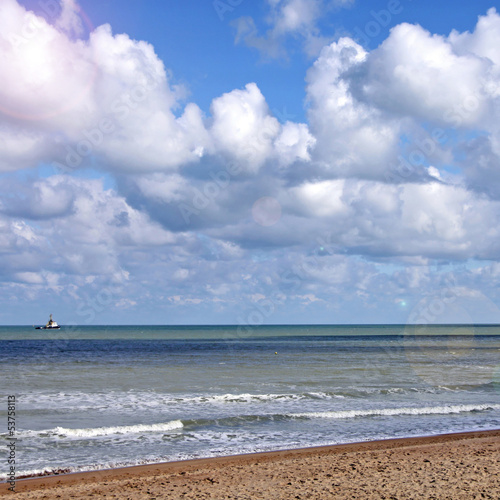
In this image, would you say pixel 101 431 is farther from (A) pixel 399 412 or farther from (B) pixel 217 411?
(A) pixel 399 412

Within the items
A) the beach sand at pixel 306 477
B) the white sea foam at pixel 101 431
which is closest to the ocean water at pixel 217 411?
the white sea foam at pixel 101 431

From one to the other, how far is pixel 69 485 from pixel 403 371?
32576 mm

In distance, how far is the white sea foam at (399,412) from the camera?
69.4 feet

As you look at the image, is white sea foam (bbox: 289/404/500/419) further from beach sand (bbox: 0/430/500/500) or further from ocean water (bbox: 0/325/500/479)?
beach sand (bbox: 0/430/500/500)

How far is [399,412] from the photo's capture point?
2191 centimetres

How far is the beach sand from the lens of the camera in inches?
434

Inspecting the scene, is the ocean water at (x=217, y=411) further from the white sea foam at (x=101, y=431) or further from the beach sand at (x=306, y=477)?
the beach sand at (x=306, y=477)

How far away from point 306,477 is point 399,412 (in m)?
10.9

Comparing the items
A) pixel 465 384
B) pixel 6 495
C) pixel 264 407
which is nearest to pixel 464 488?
pixel 6 495

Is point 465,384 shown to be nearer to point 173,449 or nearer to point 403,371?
point 403,371

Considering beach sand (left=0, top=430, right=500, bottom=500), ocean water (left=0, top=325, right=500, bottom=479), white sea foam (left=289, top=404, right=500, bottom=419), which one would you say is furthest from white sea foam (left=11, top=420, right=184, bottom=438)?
white sea foam (left=289, top=404, right=500, bottom=419)

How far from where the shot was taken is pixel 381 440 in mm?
16891

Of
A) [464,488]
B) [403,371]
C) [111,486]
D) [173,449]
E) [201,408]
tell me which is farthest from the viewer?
[403,371]

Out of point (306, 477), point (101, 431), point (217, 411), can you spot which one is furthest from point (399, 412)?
point (101, 431)
